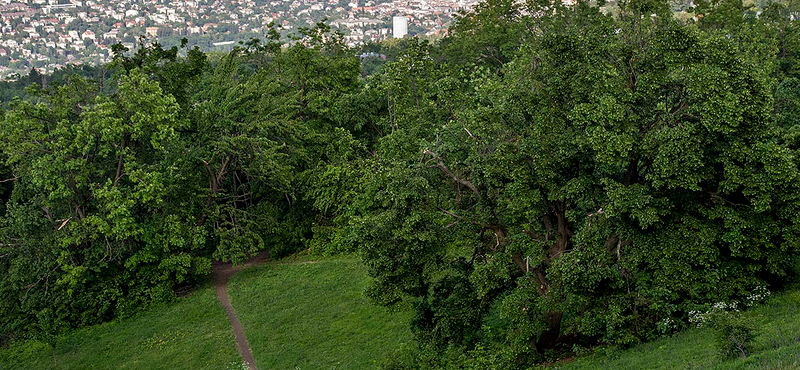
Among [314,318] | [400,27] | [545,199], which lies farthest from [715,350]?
[400,27]

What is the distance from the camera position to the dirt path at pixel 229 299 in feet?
87.1

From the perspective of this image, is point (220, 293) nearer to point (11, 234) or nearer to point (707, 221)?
point (11, 234)

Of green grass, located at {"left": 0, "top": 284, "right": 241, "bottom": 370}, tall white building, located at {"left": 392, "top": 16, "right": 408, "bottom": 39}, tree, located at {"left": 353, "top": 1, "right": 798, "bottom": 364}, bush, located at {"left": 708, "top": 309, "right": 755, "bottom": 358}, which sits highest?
tall white building, located at {"left": 392, "top": 16, "right": 408, "bottom": 39}

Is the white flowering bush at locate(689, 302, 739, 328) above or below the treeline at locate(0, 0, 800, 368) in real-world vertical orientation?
below

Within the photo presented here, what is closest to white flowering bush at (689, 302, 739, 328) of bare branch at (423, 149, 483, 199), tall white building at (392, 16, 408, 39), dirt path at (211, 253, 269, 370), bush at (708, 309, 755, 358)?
bush at (708, 309, 755, 358)

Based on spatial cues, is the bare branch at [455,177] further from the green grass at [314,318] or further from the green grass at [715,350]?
the green grass at [314,318]

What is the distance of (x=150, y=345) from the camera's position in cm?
2830

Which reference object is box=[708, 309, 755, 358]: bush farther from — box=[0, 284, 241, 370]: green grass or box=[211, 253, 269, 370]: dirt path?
box=[0, 284, 241, 370]: green grass

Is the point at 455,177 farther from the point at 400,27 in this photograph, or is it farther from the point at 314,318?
the point at 400,27

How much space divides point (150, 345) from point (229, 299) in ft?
16.3

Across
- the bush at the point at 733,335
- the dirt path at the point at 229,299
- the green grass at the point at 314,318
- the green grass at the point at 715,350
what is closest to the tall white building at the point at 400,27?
the dirt path at the point at 229,299

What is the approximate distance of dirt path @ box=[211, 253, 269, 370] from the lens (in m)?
26.5

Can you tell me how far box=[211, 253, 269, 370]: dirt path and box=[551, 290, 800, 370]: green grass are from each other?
13.3 m

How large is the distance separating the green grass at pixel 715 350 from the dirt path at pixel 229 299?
13260mm
